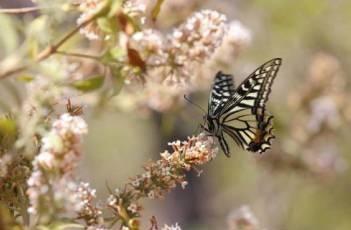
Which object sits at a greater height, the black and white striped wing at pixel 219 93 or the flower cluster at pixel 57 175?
the black and white striped wing at pixel 219 93

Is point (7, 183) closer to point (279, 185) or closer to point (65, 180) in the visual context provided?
point (65, 180)

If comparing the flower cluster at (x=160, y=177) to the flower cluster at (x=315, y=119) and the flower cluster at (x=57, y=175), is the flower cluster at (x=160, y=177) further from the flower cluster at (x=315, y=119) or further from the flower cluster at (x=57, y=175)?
the flower cluster at (x=315, y=119)

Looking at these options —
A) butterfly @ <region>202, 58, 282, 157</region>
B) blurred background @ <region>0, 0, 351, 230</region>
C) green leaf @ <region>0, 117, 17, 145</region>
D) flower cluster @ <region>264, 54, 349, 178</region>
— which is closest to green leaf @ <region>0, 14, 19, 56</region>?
blurred background @ <region>0, 0, 351, 230</region>

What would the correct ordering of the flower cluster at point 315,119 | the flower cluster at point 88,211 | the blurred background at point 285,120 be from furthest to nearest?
the flower cluster at point 315,119
the blurred background at point 285,120
the flower cluster at point 88,211

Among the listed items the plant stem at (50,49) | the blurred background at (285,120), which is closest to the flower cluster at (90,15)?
the plant stem at (50,49)

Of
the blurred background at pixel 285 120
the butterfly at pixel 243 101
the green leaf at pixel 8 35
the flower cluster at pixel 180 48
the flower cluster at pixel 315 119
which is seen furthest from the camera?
the flower cluster at pixel 315 119

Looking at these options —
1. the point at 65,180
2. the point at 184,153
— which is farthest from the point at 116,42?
the point at 65,180

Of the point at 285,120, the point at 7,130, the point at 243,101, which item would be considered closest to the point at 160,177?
the point at 7,130

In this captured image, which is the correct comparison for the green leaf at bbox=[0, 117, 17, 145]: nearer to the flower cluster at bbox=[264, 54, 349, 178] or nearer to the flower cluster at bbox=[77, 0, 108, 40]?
the flower cluster at bbox=[77, 0, 108, 40]
